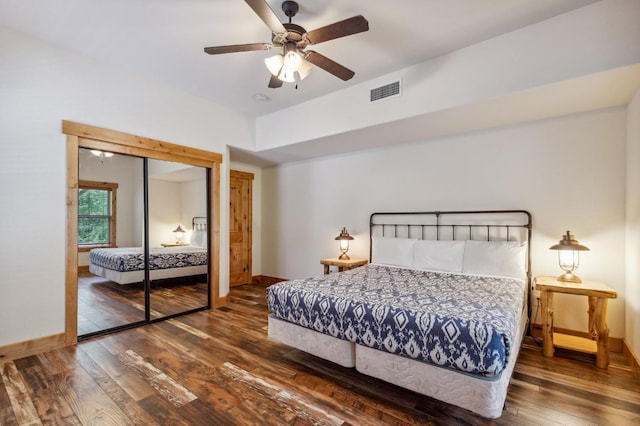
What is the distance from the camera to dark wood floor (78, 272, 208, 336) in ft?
10.3

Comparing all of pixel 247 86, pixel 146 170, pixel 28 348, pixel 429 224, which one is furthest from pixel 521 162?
pixel 28 348

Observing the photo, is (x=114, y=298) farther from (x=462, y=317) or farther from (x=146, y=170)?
(x=462, y=317)

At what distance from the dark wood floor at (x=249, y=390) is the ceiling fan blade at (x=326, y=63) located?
249 centimetres

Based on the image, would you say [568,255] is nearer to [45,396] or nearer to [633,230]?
[633,230]

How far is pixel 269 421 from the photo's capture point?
5.98 ft

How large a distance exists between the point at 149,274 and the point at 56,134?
178 cm

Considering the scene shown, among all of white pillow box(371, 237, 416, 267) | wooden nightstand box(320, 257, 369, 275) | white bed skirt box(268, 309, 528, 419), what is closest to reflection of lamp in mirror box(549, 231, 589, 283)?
white bed skirt box(268, 309, 528, 419)

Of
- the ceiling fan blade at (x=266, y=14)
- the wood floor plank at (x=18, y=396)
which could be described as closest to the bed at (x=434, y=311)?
the wood floor plank at (x=18, y=396)

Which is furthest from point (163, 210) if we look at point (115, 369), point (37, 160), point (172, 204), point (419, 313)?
point (419, 313)

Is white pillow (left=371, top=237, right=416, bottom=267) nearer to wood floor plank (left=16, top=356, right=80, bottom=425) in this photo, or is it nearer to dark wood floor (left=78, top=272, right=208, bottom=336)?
dark wood floor (left=78, top=272, right=208, bottom=336)

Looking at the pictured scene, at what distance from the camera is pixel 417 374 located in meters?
1.93

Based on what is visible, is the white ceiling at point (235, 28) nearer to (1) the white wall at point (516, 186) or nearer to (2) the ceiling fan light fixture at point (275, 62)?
(2) the ceiling fan light fixture at point (275, 62)

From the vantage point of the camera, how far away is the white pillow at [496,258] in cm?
306

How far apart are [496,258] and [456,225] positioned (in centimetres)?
71
